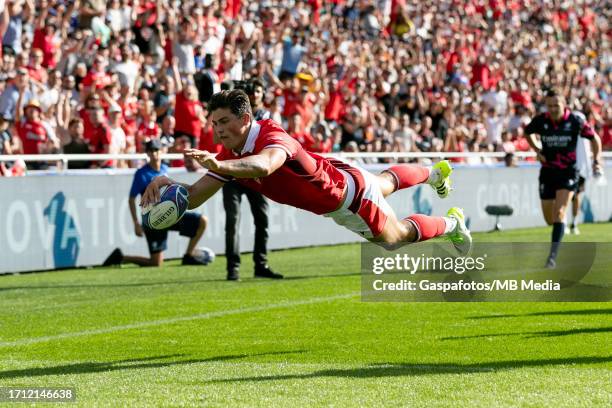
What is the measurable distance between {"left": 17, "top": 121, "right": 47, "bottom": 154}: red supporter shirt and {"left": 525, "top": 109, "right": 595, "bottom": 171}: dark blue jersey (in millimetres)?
7114

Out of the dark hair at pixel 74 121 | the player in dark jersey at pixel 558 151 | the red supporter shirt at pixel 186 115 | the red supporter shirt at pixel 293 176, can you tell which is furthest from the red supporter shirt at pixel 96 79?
the red supporter shirt at pixel 293 176

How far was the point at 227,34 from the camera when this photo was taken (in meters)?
24.6

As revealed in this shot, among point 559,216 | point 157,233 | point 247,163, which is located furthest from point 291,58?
point 247,163

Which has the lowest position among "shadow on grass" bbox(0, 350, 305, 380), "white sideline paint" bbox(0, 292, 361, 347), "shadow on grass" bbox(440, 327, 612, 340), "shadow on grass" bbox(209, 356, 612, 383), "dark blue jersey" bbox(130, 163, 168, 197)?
"white sideline paint" bbox(0, 292, 361, 347)

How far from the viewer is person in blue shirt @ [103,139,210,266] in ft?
55.2

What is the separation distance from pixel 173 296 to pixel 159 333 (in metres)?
2.98

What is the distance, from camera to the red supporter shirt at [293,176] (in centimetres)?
876

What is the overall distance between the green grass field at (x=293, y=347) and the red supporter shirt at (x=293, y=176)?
1134mm

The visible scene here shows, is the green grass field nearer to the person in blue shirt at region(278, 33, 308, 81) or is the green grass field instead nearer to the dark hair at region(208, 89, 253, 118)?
the dark hair at region(208, 89, 253, 118)

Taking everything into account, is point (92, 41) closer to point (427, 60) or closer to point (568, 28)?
point (427, 60)

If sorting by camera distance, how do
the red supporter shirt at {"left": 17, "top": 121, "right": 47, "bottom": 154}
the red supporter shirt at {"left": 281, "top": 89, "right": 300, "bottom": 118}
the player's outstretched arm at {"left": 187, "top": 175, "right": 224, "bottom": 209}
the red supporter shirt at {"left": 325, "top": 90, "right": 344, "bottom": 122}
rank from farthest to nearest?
the red supporter shirt at {"left": 325, "top": 90, "right": 344, "bottom": 122} → the red supporter shirt at {"left": 281, "top": 89, "right": 300, "bottom": 118} → the red supporter shirt at {"left": 17, "top": 121, "right": 47, "bottom": 154} → the player's outstretched arm at {"left": 187, "top": 175, "right": 224, "bottom": 209}

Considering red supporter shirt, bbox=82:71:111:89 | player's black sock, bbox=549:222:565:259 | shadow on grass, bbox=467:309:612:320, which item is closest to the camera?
shadow on grass, bbox=467:309:612:320

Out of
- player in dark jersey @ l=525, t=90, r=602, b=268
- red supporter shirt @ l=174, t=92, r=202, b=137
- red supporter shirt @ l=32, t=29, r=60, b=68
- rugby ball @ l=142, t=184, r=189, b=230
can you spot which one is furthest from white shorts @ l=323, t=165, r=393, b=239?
red supporter shirt @ l=32, t=29, r=60, b=68

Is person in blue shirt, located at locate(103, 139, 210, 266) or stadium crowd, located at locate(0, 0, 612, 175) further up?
stadium crowd, located at locate(0, 0, 612, 175)
